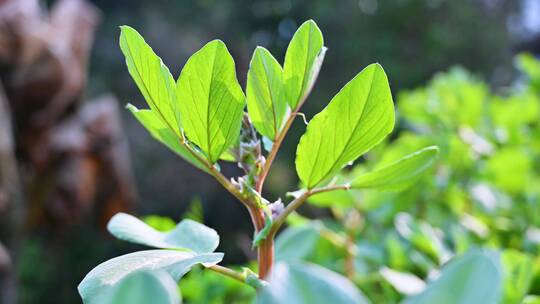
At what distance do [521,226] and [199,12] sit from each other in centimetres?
623

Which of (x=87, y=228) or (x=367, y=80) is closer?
(x=367, y=80)

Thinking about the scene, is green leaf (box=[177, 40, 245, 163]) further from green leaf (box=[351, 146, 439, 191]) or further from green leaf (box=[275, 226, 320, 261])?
green leaf (box=[275, 226, 320, 261])

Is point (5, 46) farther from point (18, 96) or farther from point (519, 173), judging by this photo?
point (519, 173)

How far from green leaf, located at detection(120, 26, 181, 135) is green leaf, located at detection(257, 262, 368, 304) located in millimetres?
117

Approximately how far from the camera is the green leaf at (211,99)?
221 millimetres

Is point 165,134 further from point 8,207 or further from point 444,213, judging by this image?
point 8,207

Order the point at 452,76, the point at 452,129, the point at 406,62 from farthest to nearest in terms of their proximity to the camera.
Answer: the point at 406,62 → the point at 452,76 → the point at 452,129

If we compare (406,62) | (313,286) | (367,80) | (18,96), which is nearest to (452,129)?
(367,80)

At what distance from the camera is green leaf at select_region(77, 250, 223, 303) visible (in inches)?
7.8

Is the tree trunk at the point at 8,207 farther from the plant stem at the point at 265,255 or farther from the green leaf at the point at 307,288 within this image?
the green leaf at the point at 307,288

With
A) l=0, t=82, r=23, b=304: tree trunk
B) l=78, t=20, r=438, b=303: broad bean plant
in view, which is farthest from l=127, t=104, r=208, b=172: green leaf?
l=0, t=82, r=23, b=304: tree trunk

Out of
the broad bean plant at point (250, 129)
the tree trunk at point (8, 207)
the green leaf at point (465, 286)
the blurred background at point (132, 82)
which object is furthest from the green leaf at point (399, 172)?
the blurred background at point (132, 82)

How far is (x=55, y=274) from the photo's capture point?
5.35 m

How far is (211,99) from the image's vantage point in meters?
0.23
